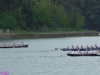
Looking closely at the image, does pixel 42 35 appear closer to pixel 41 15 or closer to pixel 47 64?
pixel 41 15

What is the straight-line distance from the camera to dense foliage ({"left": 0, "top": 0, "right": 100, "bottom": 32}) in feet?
473

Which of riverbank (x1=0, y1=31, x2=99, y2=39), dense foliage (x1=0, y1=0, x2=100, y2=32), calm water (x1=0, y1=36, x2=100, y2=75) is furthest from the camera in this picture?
dense foliage (x1=0, y1=0, x2=100, y2=32)

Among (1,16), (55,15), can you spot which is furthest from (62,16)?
(1,16)

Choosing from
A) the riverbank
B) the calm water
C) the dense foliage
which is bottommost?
the calm water

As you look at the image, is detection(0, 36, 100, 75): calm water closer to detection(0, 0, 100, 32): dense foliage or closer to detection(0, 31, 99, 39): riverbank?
detection(0, 31, 99, 39): riverbank

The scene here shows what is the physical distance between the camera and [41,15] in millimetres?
154375

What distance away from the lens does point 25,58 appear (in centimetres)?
8275

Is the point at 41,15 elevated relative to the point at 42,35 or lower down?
elevated

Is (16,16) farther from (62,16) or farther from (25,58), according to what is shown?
(25,58)

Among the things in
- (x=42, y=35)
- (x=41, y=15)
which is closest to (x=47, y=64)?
Result: (x=42, y=35)

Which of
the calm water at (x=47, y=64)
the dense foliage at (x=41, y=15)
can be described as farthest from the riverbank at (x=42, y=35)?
the calm water at (x=47, y=64)

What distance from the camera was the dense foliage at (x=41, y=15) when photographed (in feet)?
473

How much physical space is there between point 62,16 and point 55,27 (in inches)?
311

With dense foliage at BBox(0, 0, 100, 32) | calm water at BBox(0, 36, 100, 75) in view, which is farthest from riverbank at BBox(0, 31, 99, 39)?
calm water at BBox(0, 36, 100, 75)
